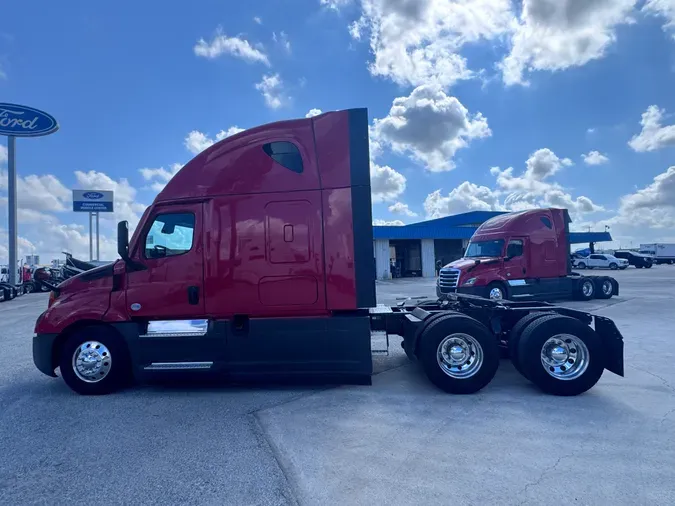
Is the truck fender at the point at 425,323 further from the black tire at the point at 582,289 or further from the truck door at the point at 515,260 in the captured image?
the black tire at the point at 582,289

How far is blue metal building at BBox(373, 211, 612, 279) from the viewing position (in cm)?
3194

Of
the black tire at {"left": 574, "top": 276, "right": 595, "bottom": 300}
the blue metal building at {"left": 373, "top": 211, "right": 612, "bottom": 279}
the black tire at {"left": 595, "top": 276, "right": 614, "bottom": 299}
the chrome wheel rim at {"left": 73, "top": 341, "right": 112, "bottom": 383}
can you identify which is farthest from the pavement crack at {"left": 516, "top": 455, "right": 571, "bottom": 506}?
the blue metal building at {"left": 373, "top": 211, "right": 612, "bottom": 279}

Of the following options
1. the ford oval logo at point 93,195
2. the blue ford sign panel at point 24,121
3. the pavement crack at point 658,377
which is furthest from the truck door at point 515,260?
the ford oval logo at point 93,195

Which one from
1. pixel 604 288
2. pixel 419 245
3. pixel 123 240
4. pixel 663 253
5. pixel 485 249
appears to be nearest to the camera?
pixel 123 240

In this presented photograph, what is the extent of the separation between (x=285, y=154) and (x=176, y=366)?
3276 mm

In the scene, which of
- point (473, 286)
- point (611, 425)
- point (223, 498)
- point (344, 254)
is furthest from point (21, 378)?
point (473, 286)

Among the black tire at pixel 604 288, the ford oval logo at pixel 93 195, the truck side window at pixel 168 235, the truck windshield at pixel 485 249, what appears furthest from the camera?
the ford oval logo at pixel 93 195

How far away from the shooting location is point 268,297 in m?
5.04

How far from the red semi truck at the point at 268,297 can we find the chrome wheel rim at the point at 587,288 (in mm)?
11070

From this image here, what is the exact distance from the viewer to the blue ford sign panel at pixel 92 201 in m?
37.9

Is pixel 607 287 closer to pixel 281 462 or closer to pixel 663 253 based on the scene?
pixel 281 462

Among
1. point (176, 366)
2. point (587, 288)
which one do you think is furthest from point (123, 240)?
point (587, 288)

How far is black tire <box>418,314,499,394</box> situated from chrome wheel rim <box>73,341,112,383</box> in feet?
14.3

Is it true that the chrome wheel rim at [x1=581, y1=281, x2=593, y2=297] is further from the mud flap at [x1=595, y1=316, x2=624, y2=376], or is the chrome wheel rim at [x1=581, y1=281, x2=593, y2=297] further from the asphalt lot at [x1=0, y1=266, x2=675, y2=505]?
the mud flap at [x1=595, y1=316, x2=624, y2=376]
